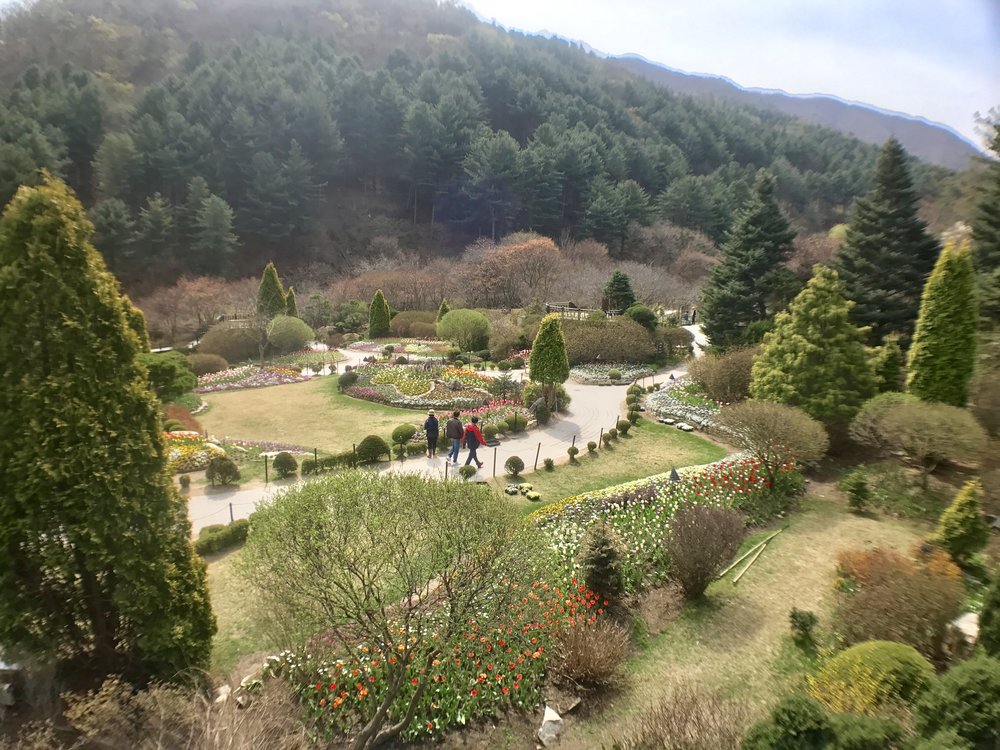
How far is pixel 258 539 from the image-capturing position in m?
6.10

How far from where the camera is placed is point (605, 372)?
85.6 feet

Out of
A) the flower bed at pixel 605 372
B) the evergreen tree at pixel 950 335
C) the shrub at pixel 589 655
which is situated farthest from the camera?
the flower bed at pixel 605 372

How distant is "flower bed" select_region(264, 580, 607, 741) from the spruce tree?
1.58 metres

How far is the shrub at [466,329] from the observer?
30.5 m

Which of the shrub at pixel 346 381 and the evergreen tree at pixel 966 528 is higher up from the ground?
the evergreen tree at pixel 966 528

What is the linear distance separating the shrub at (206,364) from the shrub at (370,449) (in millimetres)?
16147

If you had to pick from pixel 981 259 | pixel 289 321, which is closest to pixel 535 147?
pixel 289 321

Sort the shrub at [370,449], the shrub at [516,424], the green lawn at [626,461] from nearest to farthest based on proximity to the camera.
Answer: the green lawn at [626,461]
the shrub at [370,449]
the shrub at [516,424]

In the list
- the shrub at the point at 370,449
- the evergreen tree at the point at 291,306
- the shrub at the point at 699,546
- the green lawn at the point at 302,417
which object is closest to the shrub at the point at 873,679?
the shrub at the point at 699,546

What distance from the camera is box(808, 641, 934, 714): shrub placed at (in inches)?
225

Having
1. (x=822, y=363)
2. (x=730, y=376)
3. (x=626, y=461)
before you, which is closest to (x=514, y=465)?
(x=626, y=461)

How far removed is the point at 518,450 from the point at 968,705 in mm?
12628

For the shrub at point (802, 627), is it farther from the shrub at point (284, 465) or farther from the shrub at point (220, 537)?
the shrub at point (284, 465)

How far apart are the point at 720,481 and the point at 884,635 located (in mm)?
5800
